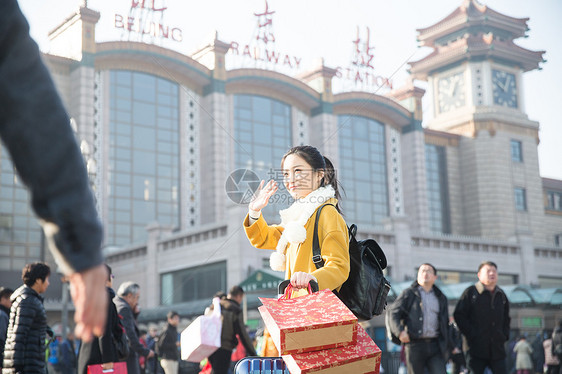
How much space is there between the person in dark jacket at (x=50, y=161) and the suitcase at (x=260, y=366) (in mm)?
2531

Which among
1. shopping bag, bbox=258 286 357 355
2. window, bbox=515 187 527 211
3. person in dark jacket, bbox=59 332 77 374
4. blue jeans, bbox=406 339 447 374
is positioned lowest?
person in dark jacket, bbox=59 332 77 374

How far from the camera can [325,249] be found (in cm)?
394

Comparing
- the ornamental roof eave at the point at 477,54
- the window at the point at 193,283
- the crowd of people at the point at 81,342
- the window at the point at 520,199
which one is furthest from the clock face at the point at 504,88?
the crowd of people at the point at 81,342

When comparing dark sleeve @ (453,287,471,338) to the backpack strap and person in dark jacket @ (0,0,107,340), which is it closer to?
the backpack strap

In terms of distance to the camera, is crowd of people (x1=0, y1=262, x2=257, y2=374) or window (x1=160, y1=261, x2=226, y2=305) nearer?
crowd of people (x1=0, y1=262, x2=257, y2=374)

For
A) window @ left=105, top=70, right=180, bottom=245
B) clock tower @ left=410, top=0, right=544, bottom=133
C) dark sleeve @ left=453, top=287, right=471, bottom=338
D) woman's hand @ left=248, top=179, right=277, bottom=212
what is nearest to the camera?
woman's hand @ left=248, top=179, right=277, bottom=212

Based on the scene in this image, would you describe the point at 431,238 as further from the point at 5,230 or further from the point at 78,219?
the point at 78,219

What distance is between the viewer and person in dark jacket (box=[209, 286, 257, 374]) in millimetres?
8719

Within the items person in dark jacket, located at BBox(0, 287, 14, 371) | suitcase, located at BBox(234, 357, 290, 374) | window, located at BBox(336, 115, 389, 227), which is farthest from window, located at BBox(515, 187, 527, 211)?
suitcase, located at BBox(234, 357, 290, 374)

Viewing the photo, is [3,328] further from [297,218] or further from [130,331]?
[297,218]

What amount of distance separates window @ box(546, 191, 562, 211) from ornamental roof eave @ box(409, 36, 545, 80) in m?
9.27

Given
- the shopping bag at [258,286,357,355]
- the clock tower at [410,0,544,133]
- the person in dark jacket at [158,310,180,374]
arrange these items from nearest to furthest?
the shopping bag at [258,286,357,355] → the person in dark jacket at [158,310,180,374] → the clock tower at [410,0,544,133]

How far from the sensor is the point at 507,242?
39.3 m

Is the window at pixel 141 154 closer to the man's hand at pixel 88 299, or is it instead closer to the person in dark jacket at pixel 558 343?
the person in dark jacket at pixel 558 343
